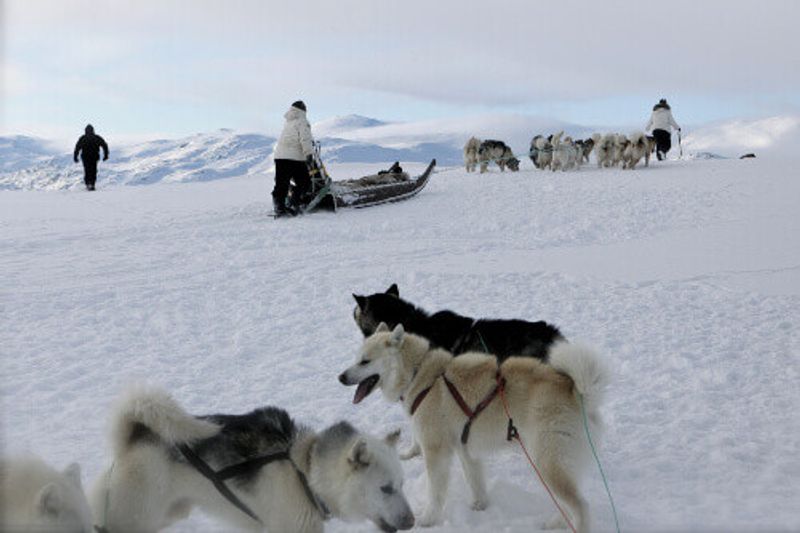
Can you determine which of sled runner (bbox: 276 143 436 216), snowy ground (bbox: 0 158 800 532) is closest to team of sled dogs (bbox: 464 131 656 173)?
snowy ground (bbox: 0 158 800 532)

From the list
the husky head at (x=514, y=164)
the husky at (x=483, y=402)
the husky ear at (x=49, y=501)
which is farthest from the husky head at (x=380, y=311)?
the husky head at (x=514, y=164)

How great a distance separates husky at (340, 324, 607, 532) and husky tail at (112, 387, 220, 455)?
1303 millimetres

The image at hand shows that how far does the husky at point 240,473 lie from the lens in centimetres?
320

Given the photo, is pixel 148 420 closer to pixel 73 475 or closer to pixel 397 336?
pixel 73 475

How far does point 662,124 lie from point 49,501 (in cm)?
2035

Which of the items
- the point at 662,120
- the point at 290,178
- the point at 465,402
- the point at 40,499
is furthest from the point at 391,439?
the point at 662,120

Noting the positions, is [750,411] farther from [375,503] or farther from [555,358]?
[375,503]

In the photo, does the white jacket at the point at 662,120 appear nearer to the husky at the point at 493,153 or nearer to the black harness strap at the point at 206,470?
the husky at the point at 493,153

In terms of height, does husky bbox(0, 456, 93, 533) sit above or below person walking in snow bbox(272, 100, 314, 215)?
below

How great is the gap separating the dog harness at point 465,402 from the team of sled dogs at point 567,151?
1641 centimetres

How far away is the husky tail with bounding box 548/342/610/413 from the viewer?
3631 mm

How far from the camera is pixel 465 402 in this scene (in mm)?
4047

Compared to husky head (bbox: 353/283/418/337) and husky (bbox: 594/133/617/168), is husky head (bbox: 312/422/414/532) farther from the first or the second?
husky (bbox: 594/133/617/168)

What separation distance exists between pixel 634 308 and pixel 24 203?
14.4m
